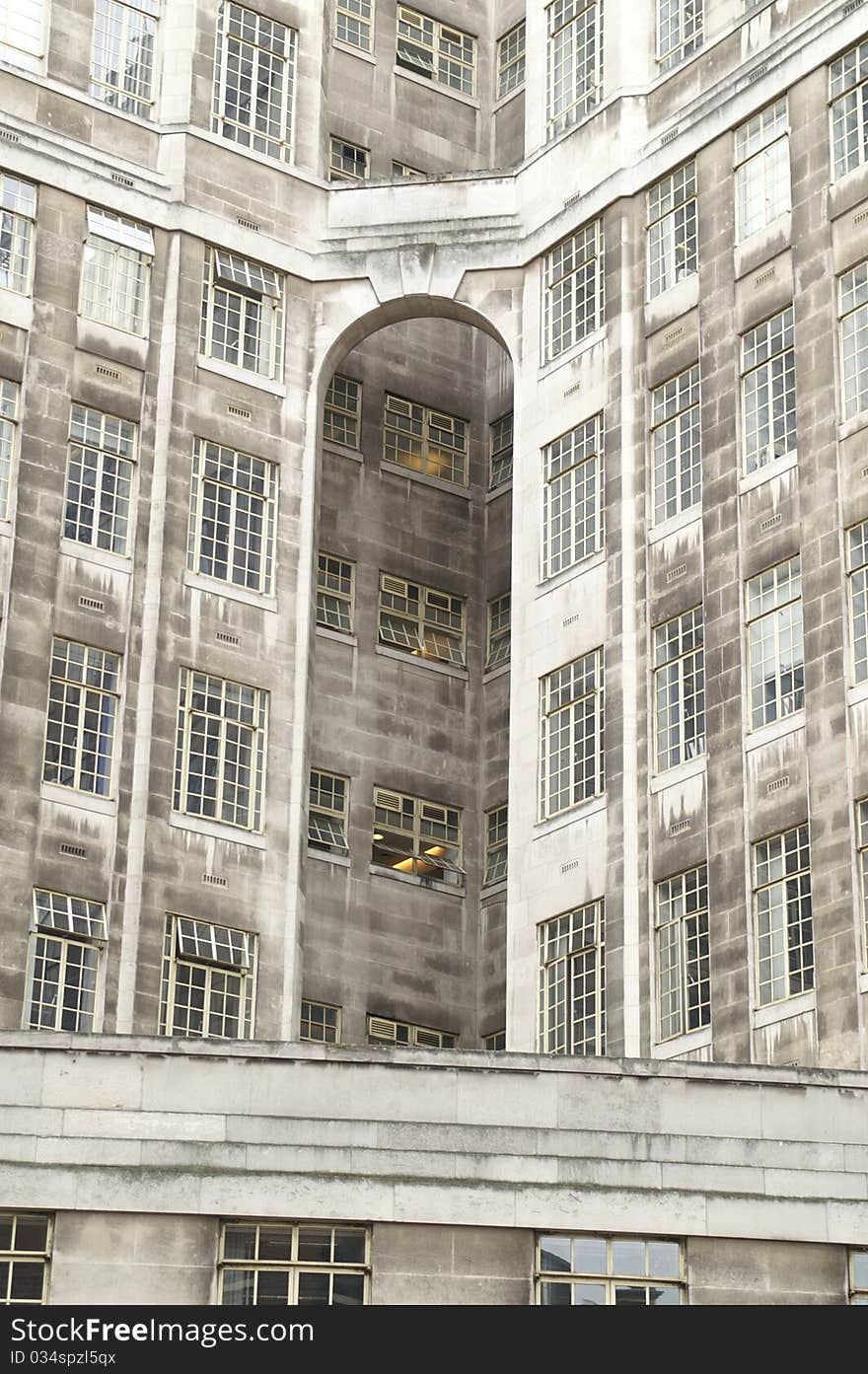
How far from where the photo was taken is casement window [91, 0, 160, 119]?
6231 centimetres

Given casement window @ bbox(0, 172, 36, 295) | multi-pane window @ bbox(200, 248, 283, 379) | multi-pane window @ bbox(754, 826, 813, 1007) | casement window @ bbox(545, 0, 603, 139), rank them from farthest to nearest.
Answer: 1. casement window @ bbox(545, 0, 603, 139)
2. multi-pane window @ bbox(200, 248, 283, 379)
3. casement window @ bbox(0, 172, 36, 295)
4. multi-pane window @ bbox(754, 826, 813, 1007)

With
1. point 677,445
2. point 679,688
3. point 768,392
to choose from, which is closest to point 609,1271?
point 679,688

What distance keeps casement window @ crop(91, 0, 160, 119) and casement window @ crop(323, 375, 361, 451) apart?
26.3ft

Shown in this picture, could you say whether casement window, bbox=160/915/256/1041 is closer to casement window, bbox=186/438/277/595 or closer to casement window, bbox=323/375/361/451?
casement window, bbox=186/438/277/595

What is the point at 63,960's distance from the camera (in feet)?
181

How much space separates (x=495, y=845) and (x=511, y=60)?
2059 cm

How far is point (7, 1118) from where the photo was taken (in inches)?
1519

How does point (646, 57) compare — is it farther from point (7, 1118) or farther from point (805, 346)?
point (7, 1118)

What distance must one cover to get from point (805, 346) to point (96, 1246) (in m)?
24.8

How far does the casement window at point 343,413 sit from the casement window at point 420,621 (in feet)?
11.4

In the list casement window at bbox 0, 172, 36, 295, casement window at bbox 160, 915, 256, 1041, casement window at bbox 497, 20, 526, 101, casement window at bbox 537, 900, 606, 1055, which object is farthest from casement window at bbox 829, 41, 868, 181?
casement window at bbox 160, 915, 256, 1041

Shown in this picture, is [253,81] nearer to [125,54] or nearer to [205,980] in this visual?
[125,54]

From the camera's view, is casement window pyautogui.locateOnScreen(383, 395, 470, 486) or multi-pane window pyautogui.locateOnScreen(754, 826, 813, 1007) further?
casement window pyautogui.locateOnScreen(383, 395, 470, 486)

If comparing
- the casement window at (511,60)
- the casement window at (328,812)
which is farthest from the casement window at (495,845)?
the casement window at (511,60)
